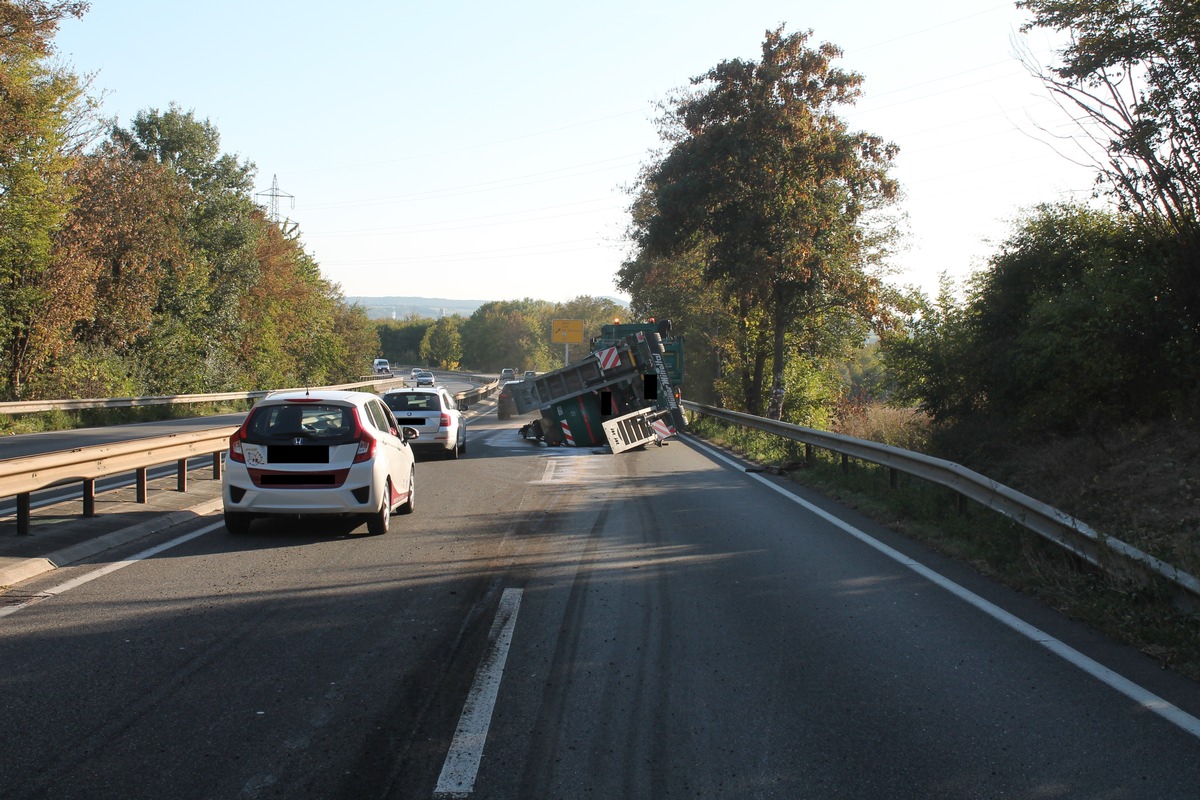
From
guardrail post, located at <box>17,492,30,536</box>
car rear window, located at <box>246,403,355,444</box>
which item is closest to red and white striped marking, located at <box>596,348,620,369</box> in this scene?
car rear window, located at <box>246,403,355,444</box>

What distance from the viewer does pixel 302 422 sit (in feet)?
32.7

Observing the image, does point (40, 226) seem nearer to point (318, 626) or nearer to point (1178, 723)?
point (318, 626)

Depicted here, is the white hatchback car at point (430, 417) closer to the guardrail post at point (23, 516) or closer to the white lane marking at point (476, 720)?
the guardrail post at point (23, 516)

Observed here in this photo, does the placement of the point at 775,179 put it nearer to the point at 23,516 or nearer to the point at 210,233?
the point at 23,516

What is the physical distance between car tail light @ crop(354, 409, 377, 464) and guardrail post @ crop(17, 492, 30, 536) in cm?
295

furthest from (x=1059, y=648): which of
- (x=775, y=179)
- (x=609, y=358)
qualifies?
(x=775, y=179)

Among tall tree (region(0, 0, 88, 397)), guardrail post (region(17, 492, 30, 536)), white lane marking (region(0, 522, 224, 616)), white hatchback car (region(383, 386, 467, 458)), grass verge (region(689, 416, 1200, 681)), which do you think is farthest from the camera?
tall tree (region(0, 0, 88, 397))

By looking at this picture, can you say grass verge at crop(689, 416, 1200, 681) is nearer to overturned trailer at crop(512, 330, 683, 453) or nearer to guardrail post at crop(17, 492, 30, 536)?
overturned trailer at crop(512, 330, 683, 453)

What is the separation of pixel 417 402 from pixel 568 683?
1477cm

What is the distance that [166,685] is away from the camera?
5082mm

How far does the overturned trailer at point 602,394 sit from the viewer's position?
880 inches

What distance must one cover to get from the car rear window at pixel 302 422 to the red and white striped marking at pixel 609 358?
1253 cm

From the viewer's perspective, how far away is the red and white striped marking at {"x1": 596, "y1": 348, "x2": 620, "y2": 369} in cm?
2244

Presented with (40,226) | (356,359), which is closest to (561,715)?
(40,226)
